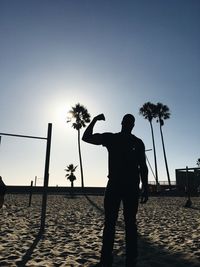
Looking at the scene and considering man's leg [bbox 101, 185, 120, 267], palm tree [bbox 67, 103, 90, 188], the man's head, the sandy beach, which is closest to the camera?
man's leg [bbox 101, 185, 120, 267]

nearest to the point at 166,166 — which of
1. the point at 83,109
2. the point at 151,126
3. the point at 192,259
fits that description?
the point at 151,126

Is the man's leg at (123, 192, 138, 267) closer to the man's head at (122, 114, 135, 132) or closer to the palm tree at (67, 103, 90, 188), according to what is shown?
the man's head at (122, 114, 135, 132)

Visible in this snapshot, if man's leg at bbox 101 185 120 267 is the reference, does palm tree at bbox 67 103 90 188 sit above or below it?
above

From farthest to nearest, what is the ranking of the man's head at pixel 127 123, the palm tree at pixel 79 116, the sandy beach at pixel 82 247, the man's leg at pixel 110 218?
the palm tree at pixel 79 116, the sandy beach at pixel 82 247, the man's head at pixel 127 123, the man's leg at pixel 110 218

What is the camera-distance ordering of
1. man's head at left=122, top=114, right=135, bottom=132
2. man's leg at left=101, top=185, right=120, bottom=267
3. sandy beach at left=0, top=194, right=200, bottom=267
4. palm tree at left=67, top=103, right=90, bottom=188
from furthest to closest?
palm tree at left=67, top=103, right=90, bottom=188
sandy beach at left=0, top=194, right=200, bottom=267
man's head at left=122, top=114, right=135, bottom=132
man's leg at left=101, top=185, right=120, bottom=267

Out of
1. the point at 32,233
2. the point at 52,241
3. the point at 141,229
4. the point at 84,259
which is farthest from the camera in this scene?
the point at 141,229

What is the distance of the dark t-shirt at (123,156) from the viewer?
4094 mm

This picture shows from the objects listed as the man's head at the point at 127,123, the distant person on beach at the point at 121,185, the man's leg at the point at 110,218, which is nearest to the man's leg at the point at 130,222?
the distant person on beach at the point at 121,185

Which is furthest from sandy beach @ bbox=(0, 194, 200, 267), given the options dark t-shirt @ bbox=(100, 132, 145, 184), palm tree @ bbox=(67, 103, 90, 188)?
palm tree @ bbox=(67, 103, 90, 188)

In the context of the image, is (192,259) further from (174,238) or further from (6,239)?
(6,239)

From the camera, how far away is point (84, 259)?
17.2 feet

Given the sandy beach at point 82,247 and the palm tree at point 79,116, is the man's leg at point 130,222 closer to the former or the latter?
the sandy beach at point 82,247

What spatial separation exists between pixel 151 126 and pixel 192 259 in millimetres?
56360

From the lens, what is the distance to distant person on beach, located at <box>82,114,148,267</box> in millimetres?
4031
